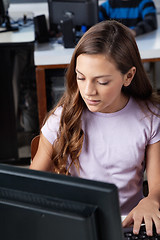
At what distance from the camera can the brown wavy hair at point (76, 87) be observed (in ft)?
3.97

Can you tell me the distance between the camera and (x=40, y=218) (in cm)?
71

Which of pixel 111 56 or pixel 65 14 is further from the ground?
pixel 111 56

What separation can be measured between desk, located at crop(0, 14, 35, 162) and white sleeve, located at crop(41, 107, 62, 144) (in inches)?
53.4

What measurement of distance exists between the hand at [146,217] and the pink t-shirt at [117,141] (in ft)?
0.73

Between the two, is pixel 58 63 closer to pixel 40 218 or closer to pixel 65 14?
pixel 65 14

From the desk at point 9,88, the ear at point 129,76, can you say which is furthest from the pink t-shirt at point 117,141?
the desk at point 9,88

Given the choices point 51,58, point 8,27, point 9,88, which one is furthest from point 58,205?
point 8,27

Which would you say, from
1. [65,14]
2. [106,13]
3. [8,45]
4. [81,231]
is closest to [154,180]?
[81,231]

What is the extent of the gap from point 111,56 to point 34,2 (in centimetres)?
296

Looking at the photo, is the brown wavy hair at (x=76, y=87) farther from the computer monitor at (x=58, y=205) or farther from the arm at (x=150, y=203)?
the computer monitor at (x=58, y=205)

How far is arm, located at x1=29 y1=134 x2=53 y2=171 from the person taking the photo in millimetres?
1366

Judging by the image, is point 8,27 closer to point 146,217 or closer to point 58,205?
point 146,217

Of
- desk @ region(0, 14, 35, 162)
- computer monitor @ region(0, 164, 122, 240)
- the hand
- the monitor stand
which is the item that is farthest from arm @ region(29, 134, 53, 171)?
the monitor stand

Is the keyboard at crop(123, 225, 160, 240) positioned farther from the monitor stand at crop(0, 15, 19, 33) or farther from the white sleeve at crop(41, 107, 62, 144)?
the monitor stand at crop(0, 15, 19, 33)
